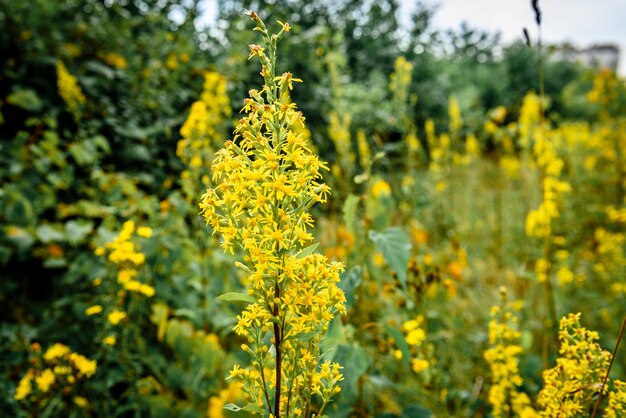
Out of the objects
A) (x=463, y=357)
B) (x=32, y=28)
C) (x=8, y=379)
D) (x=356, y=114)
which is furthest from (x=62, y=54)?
(x=463, y=357)

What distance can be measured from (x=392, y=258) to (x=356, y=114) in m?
3.99

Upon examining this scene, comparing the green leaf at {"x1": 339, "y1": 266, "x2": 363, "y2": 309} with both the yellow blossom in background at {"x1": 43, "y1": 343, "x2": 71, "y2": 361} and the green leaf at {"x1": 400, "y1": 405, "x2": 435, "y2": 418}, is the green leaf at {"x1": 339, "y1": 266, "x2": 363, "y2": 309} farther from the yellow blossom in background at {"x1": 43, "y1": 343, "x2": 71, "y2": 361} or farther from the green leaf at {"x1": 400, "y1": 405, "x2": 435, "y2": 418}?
the yellow blossom in background at {"x1": 43, "y1": 343, "x2": 71, "y2": 361}

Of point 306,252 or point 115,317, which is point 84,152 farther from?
point 306,252

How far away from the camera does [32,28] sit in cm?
331

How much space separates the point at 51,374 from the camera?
5.79 ft

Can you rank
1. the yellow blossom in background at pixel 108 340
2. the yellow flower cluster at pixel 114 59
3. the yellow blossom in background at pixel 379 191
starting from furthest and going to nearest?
the yellow flower cluster at pixel 114 59 < the yellow blossom in background at pixel 379 191 < the yellow blossom in background at pixel 108 340

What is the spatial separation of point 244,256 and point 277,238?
0.08 meters

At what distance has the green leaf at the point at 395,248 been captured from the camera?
1.42 metres

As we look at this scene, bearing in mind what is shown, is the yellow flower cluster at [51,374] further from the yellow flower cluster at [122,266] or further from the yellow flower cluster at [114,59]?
the yellow flower cluster at [114,59]

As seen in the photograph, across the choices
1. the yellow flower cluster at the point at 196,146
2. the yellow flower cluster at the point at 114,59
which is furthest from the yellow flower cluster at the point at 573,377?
the yellow flower cluster at the point at 114,59

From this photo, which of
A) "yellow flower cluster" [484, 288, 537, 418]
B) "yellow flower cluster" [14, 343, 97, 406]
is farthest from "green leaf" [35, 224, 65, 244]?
"yellow flower cluster" [484, 288, 537, 418]

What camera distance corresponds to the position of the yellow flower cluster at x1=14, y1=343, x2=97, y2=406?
1729 millimetres

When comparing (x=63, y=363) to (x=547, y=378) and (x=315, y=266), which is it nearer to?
(x=315, y=266)

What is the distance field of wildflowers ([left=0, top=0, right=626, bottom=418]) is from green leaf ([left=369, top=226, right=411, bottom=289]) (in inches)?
0.6
